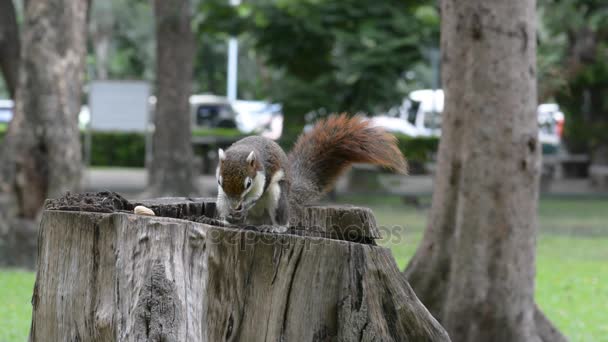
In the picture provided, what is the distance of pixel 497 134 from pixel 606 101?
14.3 m

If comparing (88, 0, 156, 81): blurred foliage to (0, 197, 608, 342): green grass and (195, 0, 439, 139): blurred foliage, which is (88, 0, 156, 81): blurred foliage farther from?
(0, 197, 608, 342): green grass

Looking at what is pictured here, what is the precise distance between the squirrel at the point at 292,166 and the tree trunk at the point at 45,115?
408 cm

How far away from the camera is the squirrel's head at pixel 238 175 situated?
340 cm

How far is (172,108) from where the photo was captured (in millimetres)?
12531

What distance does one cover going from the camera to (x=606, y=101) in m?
17.9

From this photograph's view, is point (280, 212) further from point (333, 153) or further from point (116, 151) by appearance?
point (116, 151)

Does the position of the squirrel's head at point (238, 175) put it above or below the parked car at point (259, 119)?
below

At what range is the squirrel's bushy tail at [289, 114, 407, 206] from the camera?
3557mm

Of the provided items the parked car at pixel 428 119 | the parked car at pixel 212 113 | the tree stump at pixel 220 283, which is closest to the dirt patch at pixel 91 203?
the tree stump at pixel 220 283

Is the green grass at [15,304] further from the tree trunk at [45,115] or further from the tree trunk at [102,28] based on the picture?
the tree trunk at [102,28]

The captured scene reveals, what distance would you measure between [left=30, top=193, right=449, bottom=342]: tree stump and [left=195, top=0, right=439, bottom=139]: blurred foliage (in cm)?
1032

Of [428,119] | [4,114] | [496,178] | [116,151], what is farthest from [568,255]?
[4,114]

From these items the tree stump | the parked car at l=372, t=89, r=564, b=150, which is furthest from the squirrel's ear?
the parked car at l=372, t=89, r=564, b=150

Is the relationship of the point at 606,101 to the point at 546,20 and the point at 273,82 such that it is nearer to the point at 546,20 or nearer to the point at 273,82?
the point at 546,20
